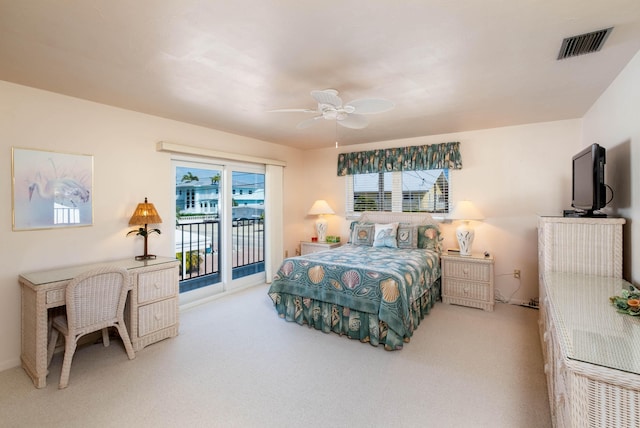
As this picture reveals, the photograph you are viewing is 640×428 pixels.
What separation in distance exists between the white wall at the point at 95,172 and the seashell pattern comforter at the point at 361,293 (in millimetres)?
1717

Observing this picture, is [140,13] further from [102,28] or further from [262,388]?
[262,388]

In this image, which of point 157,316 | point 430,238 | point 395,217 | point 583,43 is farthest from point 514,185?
point 157,316

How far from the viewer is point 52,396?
2084mm

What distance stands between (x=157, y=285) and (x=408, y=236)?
3247mm

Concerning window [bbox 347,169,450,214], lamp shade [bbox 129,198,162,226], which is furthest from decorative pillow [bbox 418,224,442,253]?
lamp shade [bbox 129,198,162,226]

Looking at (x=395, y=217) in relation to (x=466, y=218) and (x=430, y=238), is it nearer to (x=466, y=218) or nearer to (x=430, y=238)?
(x=430, y=238)

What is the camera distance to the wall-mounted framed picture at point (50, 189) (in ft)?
8.23

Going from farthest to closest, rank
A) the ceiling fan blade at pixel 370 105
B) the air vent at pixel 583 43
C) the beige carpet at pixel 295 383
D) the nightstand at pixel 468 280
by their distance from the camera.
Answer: the nightstand at pixel 468 280, the ceiling fan blade at pixel 370 105, the beige carpet at pixel 295 383, the air vent at pixel 583 43

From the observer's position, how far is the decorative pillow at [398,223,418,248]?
4.18 m

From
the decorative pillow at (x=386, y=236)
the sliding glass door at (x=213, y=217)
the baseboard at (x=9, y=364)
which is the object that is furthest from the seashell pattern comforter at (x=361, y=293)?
the baseboard at (x=9, y=364)

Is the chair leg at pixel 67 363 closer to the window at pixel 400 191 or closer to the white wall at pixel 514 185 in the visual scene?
the window at pixel 400 191

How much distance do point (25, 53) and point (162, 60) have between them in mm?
894

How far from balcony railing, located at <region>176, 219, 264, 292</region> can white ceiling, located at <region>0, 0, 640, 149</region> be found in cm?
178

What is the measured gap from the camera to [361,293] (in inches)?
112
